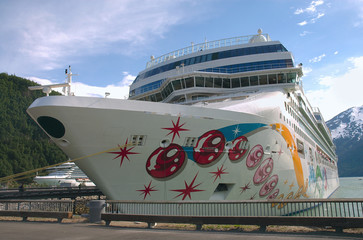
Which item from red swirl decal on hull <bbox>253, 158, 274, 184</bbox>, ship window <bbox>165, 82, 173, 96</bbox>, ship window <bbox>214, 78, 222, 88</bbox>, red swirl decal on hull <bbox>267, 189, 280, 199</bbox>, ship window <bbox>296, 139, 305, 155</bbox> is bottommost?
red swirl decal on hull <bbox>267, 189, 280, 199</bbox>

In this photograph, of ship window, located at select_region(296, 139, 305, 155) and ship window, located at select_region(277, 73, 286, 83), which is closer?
ship window, located at select_region(296, 139, 305, 155)

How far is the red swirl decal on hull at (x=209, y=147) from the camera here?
13022 millimetres

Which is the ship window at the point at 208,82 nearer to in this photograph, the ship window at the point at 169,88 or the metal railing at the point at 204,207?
the ship window at the point at 169,88

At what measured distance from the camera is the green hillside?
107 m

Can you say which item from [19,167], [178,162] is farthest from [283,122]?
[19,167]

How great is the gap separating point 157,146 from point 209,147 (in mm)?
2432

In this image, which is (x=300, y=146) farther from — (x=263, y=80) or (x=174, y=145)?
(x=174, y=145)

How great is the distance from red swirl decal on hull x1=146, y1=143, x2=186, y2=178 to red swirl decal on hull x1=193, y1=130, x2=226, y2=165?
0.72 meters

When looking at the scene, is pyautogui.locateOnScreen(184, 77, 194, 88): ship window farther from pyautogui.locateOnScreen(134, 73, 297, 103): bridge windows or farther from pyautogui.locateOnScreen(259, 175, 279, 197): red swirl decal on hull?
pyautogui.locateOnScreen(259, 175, 279, 197): red swirl decal on hull

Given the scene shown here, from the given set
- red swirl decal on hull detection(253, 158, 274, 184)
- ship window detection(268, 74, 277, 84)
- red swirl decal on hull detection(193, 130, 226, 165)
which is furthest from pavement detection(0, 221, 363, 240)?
ship window detection(268, 74, 277, 84)

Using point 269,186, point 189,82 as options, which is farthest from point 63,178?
point 269,186

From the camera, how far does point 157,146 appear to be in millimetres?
12289

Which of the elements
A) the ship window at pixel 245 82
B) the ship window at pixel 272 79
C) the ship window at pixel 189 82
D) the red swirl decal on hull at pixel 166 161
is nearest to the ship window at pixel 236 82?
the ship window at pixel 245 82

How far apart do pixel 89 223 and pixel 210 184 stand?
5338 millimetres
